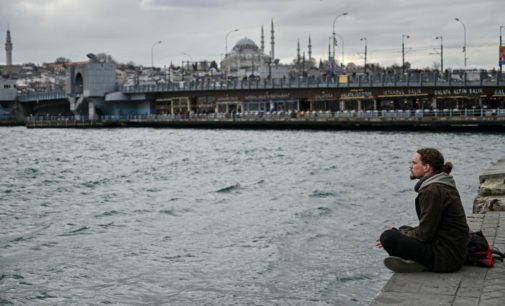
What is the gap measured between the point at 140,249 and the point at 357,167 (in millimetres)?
21535

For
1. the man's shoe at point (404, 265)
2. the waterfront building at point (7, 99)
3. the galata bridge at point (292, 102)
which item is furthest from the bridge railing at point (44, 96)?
the man's shoe at point (404, 265)

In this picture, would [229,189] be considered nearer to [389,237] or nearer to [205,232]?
[205,232]

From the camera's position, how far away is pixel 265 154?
48344 mm

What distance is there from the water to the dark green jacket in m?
2.14

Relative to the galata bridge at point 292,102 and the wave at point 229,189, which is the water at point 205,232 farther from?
the galata bridge at point 292,102

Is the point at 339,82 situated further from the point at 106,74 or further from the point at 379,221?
the point at 379,221

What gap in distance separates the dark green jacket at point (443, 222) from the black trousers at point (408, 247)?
72 mm

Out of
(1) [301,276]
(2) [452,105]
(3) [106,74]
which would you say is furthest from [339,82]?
(1) [301,276]

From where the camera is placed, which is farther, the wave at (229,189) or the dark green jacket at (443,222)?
the wave at (229,189)

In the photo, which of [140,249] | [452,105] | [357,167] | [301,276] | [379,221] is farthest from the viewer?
[452,105]

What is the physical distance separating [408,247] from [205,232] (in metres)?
8.73

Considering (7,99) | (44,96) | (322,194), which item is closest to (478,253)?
(322,194)

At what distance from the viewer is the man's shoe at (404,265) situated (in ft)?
30.3

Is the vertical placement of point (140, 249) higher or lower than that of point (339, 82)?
lower
